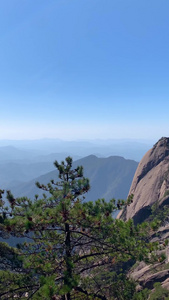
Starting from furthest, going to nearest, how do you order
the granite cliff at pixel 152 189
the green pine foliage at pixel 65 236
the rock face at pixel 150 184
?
the rock face at pixel 150 184 < the granite cliff at pixel 152 189 < the green pine foliage at pixel 65 236

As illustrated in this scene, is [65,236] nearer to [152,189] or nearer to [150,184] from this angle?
[152,189]

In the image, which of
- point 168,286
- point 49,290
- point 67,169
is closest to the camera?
point 49,290

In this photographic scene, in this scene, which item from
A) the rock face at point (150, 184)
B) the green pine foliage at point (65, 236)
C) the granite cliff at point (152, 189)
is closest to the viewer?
the green pine foliage at point (65, 236)

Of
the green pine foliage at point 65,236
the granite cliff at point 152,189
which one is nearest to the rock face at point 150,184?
the granite cliff at point 152,189

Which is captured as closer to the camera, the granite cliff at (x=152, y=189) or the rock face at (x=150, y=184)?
the granite cliff at (x=152, y=189)

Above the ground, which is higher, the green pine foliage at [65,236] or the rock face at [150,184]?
the green pine foliage at [65,236]

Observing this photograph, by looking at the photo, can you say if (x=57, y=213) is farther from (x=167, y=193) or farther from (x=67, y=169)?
(x=167, y=193)

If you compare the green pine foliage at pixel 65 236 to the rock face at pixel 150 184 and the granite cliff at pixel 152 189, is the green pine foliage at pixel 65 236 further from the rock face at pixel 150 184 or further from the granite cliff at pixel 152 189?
the rock face at pixel 150 184

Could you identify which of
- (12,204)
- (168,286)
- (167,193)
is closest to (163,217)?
(167,193)
